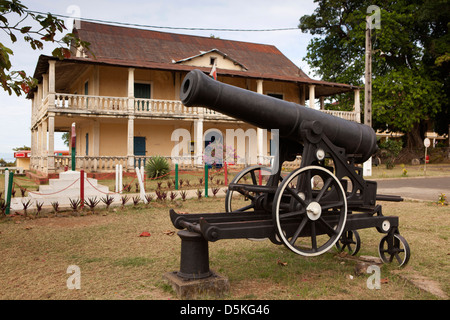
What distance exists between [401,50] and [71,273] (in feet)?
107

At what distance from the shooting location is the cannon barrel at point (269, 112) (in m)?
3.86

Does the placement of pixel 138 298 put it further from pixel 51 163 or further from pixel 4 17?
pixel 51 163

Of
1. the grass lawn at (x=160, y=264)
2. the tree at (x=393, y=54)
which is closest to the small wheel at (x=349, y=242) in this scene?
the grass lawn at (x=160, y=264)

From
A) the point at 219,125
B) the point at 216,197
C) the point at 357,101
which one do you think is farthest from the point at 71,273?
the point at 357,101

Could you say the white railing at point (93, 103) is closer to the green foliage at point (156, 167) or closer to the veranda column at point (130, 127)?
the veranda column at point (130, 127)

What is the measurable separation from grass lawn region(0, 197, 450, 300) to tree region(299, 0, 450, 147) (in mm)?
24454

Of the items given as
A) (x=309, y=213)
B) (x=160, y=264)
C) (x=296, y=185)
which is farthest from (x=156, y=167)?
(x=309, y=213)

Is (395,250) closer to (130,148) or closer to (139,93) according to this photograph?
(130,148)

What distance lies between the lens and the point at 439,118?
35656 millimetres

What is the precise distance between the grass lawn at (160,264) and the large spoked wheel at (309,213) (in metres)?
0.48

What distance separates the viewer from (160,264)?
5113mm

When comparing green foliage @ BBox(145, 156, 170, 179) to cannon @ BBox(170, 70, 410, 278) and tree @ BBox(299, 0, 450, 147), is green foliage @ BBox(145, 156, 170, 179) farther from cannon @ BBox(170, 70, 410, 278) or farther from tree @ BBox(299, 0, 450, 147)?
tree @ BBox(299, 0, 450, 147)

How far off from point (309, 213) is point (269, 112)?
1093 millimetres
